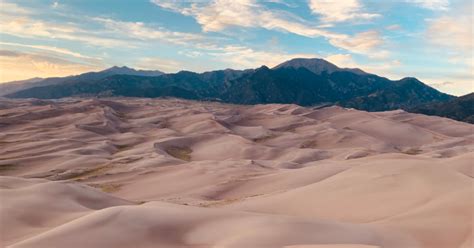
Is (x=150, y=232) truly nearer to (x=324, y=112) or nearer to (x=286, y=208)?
(x=286, y=208)

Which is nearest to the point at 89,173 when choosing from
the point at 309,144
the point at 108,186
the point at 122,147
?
the point at 108,186

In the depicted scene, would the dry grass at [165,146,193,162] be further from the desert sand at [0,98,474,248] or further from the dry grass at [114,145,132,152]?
the desert sand at [0,98,474,248]

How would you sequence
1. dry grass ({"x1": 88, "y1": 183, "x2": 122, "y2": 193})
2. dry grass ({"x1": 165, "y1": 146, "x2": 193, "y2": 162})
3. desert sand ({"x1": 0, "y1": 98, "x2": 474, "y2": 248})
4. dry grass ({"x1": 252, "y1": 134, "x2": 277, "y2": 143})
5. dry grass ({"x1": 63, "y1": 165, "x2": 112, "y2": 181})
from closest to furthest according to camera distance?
desert sand ({"x1": 0, "y1": 98, "x2": 474, "y2": 248}) < dry grass ({"x1": 88, "y1": 183, "x2": 122, "y2": 193}) < dry grass ({"x1": 63, "y1": 165, "x2": 112, "y2": 181}) < dry grass ({"x1": 165, "y1": 146, "x2": 193, "y2": 162}) < dry grass ({"x1": 252, "y1": 134, "x2": 277, "y2": 143})

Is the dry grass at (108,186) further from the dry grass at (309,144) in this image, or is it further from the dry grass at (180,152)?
the dry grass at (309,144)

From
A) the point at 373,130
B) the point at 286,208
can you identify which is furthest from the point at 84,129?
the point at 286,208

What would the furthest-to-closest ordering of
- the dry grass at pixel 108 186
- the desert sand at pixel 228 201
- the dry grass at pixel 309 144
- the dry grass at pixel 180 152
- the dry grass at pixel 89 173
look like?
the dry grass at pixel 309 144 < the dry grass at pixel 180 152 < the dry grass at pixel 89 173 < the dry grass at pixel 108 186 < the desert sand at pixel 228 201

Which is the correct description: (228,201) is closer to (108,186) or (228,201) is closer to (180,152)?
(108,186)

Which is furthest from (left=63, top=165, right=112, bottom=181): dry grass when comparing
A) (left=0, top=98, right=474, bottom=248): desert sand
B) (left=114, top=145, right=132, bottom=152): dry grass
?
(left=114, top=145, right=132, bottom=152): dry grass

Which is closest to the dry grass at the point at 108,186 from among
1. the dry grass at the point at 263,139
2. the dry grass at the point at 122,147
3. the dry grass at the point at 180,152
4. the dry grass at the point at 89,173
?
the dry grass at the point at 89,173
